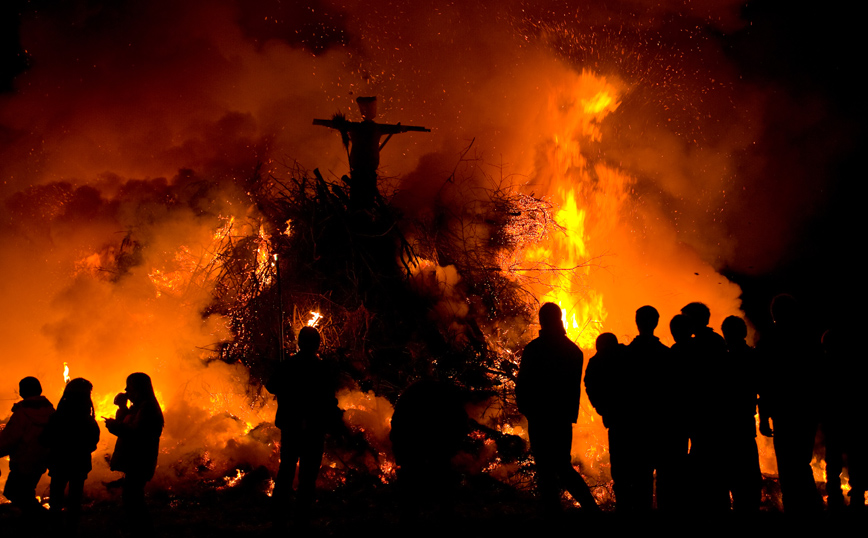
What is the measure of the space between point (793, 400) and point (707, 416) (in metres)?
0.68

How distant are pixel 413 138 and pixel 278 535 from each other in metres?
10.1

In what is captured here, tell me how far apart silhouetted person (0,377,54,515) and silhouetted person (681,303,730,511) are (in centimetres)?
541

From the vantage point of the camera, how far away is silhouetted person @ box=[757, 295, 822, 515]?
4.61 meters

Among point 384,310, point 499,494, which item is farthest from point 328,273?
point 499,494

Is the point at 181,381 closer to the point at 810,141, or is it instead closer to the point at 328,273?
the point at 328,273

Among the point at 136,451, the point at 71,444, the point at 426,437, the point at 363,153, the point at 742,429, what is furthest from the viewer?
the point at 363,153

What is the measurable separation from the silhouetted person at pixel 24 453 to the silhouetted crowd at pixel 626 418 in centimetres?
39

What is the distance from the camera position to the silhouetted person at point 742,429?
4598mm

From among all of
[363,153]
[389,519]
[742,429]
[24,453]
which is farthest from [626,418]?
[363,153]

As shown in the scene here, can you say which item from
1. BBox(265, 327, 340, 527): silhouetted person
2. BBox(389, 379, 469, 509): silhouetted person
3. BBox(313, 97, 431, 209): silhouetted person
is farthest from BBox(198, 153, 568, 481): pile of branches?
BBox(389, 379, 469, 509): silhouetted person

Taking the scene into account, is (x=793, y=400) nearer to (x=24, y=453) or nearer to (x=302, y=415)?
(x=302, y=415)

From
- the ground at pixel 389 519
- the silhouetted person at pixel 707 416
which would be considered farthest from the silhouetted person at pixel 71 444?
the silhouetted person at pixel 707 416

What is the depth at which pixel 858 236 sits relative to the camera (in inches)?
472

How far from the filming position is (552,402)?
459cm
